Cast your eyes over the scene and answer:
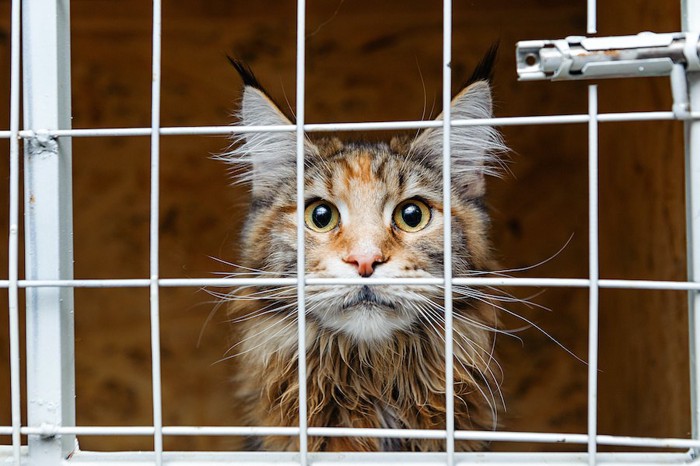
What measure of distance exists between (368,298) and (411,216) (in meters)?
0.31

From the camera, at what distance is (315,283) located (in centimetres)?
121

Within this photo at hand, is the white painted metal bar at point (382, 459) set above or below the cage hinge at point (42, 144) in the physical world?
below

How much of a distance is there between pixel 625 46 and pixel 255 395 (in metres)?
1.47

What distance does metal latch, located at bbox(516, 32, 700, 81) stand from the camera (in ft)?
3.55

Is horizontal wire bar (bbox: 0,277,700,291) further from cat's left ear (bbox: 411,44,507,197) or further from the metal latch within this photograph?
cat's left ear (bbox: 411,44,507,197)

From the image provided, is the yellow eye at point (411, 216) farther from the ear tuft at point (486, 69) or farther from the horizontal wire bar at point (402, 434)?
the horizontal wire bar at point (402, 434)


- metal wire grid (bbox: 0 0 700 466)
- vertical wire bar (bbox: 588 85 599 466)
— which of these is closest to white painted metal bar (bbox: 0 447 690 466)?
metal wire grid (bbox: 0 0 700 466)

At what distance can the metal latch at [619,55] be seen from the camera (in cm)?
108

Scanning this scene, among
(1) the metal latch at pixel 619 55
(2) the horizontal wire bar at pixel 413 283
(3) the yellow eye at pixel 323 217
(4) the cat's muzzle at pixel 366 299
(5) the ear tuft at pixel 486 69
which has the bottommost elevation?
(4) the cat's muzzle at pixel 366 299

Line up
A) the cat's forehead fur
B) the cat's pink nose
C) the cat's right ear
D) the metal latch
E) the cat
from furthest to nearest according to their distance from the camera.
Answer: the cat's right ear → the cat's forehead fur → the cat → the cat's pink nose → the metal latch

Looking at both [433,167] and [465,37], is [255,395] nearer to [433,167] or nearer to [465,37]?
[433,167]

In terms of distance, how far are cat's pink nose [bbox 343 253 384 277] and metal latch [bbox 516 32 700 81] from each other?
67 centimetres

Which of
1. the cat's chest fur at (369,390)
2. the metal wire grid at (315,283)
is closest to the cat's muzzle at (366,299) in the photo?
the cat's chest fur at (369,390)

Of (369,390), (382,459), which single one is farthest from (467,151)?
(382,459)
